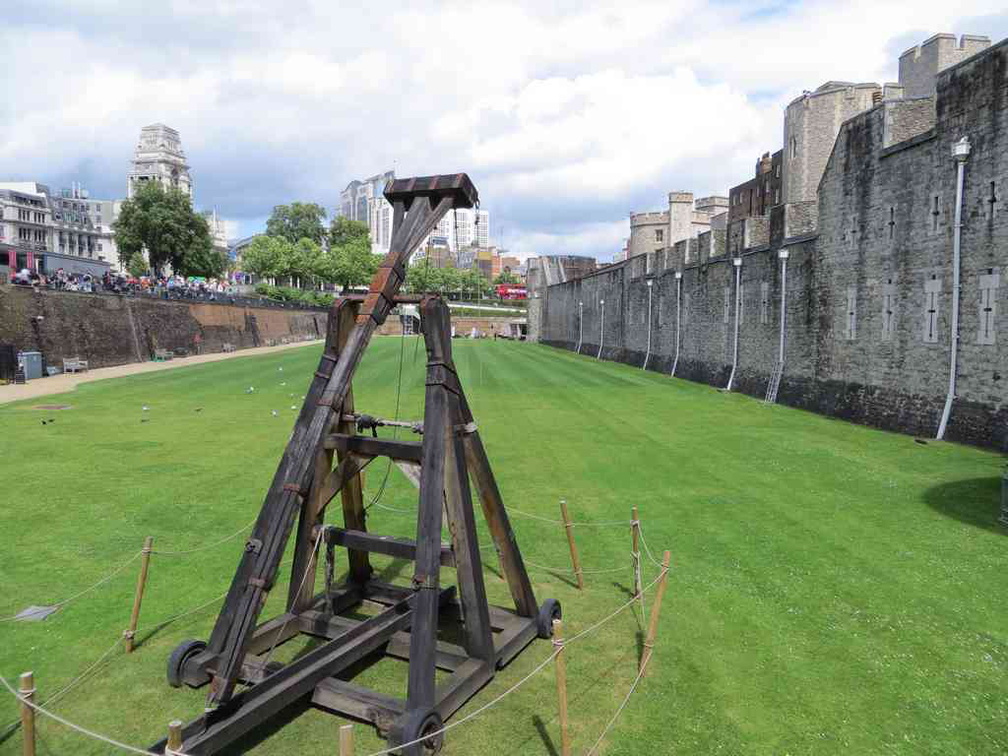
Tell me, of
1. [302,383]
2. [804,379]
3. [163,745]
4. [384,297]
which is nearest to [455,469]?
[384,297]

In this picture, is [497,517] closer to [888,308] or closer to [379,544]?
[379,544]

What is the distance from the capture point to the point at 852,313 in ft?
67.3

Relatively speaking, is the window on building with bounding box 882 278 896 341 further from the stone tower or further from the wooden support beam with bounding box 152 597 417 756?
the stone tower

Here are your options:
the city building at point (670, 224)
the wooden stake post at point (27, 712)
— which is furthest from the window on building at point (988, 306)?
the city building at point (670, 224)

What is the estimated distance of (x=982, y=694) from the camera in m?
5.60

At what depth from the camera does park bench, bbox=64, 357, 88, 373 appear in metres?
33.4

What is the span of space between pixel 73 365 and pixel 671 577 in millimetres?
34603

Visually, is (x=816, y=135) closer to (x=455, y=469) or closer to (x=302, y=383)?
(x=302, y=383)

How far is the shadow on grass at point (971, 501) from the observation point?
1020cm

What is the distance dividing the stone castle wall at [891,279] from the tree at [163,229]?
5519cm

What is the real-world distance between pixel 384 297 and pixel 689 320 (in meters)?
30.4

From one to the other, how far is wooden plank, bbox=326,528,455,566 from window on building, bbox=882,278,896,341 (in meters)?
17.1

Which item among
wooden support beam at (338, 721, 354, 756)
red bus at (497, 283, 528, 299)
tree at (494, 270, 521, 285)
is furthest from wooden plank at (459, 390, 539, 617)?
tree at (494, 270, 521, 285)

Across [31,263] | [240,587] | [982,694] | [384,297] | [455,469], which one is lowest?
[982,694]
